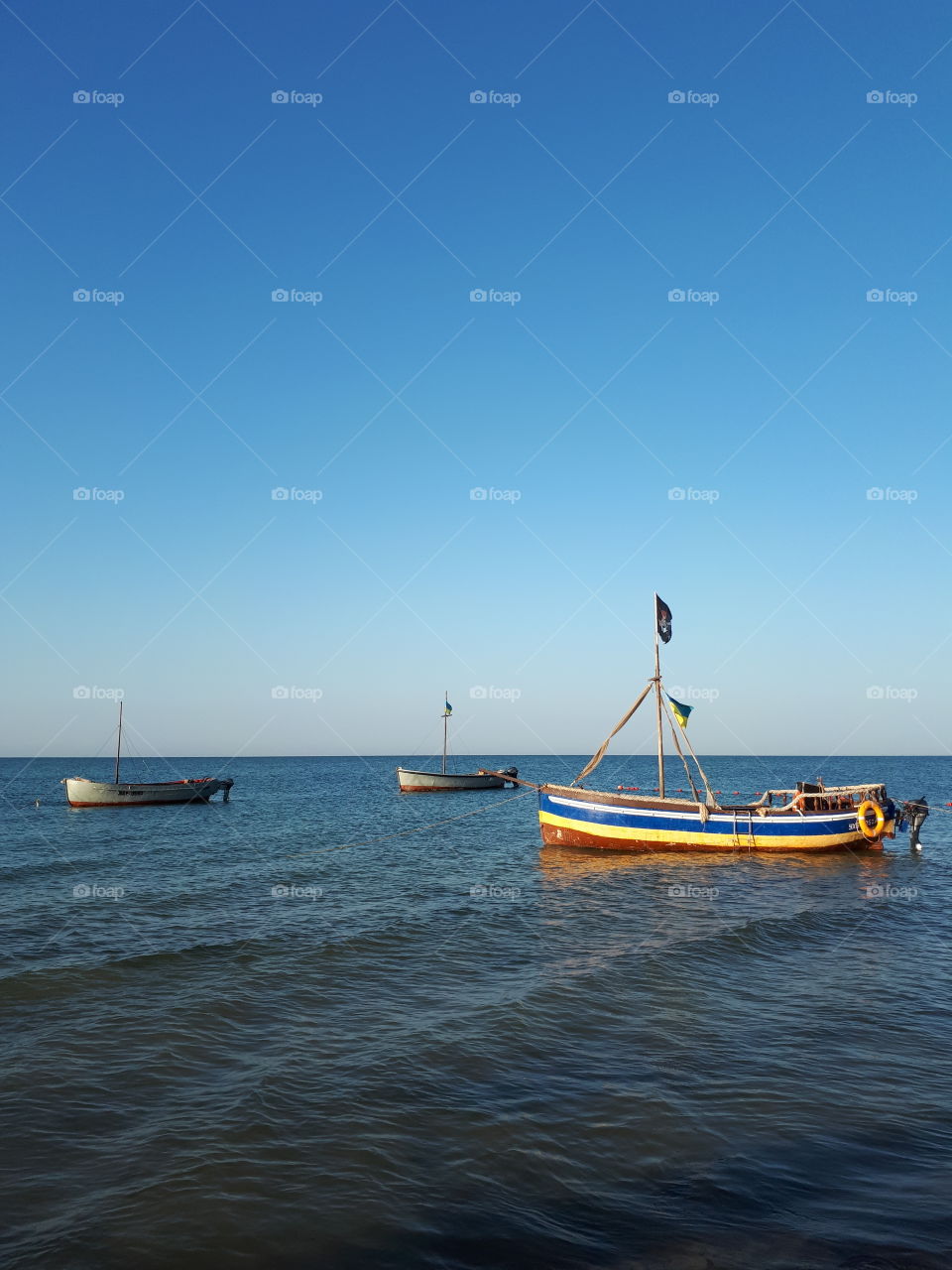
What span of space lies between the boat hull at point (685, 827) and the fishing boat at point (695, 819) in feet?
0.13

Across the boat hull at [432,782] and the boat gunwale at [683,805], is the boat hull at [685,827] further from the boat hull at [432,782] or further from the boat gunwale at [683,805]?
the boat hull at [432,782]

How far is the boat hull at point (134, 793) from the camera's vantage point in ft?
191

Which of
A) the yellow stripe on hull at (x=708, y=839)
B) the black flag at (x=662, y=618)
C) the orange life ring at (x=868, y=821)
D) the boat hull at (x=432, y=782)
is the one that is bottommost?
the boat hull at (x=432, y=782)

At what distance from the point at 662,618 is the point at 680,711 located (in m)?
4.18

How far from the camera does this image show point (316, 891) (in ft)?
77.8

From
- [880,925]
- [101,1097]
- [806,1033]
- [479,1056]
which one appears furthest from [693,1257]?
[880,925]

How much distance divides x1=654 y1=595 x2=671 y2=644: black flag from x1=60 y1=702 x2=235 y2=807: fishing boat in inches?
1700

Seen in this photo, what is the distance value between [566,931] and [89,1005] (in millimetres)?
10550

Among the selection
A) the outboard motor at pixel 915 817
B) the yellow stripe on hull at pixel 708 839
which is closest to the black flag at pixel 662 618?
the yellow stripe on hull at pixel 708 839

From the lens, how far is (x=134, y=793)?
196ft

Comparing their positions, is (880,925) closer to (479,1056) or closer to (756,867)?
(756,867)

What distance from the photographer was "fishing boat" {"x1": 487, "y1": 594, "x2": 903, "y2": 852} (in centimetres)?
3061

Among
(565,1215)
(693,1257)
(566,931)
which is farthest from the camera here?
(566,931)

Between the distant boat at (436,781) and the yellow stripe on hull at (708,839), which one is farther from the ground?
the yellow stripe on hull at (708,839)
